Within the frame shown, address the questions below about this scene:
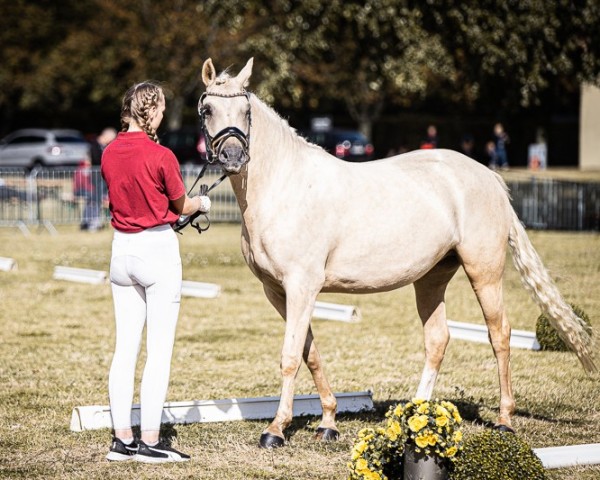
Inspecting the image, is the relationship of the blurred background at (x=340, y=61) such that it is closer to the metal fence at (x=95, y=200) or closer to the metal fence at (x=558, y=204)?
the metal fence at (x=558, y=204)

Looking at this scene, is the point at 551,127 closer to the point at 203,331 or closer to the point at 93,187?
the point at 93,187

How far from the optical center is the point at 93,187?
25.3m

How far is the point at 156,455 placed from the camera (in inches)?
254

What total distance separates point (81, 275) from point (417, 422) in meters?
11.6

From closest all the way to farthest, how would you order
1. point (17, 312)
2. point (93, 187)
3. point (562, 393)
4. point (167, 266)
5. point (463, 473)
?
point (463, 473)
point (167, 266)
point (562, 393)
point (17, 312)
point (93, 187)

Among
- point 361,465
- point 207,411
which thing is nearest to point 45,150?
point 207,411

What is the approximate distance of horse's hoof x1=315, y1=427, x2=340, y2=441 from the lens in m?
7.10

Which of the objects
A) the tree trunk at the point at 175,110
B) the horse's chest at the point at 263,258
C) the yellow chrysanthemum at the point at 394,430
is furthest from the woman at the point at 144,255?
the tree trunk at the point at 175,110

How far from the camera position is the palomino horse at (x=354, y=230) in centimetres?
683

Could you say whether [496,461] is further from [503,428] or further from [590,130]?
[590,130]

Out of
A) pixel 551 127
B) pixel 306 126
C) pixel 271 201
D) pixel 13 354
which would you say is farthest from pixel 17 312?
pixel 306 126

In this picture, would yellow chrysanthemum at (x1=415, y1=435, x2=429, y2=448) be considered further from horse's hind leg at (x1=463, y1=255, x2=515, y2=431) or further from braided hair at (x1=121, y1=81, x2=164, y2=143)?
braided hair at (x1=121, y1=81, x2=164, y2=143)

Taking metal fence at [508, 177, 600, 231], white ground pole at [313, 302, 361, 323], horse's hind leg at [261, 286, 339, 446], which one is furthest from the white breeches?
metal fence at [508, 177, 600, 231]

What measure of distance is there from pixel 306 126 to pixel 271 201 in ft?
187
